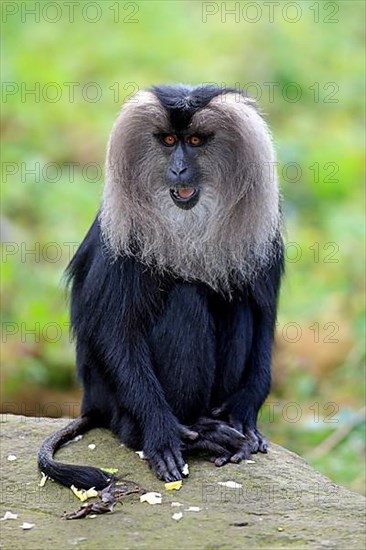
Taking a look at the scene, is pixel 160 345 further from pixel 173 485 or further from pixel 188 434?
pixel 173 485

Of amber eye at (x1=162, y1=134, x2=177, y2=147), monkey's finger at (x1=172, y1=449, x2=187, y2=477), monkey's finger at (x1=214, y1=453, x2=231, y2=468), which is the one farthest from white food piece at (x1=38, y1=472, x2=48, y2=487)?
amber eye at (x1=162, y1=134, x2=177, y2=147)

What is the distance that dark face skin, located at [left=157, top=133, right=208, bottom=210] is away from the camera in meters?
5.24

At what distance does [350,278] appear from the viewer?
10977 mm

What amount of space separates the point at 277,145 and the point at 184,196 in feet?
26.2

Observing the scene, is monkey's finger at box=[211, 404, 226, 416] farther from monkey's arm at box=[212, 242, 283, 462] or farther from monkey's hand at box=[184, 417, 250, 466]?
monkey's hand at box=[184, 417, 250, 466]

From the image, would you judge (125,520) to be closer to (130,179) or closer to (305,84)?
(130,179)

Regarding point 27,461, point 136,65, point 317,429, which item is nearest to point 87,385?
point 27,461

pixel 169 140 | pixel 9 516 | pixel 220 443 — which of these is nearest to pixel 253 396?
pixel 220 443

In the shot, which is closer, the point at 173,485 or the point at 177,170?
the point at 173,485

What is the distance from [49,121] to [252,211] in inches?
345

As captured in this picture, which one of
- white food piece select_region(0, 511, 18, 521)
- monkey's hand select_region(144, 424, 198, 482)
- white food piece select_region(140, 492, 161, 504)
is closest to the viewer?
white food piece select_region(0, 511, 18, 521)

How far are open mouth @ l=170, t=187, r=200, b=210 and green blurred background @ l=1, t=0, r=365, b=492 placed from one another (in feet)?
9.85

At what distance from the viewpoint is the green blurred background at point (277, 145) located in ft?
30.5

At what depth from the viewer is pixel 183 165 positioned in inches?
207
